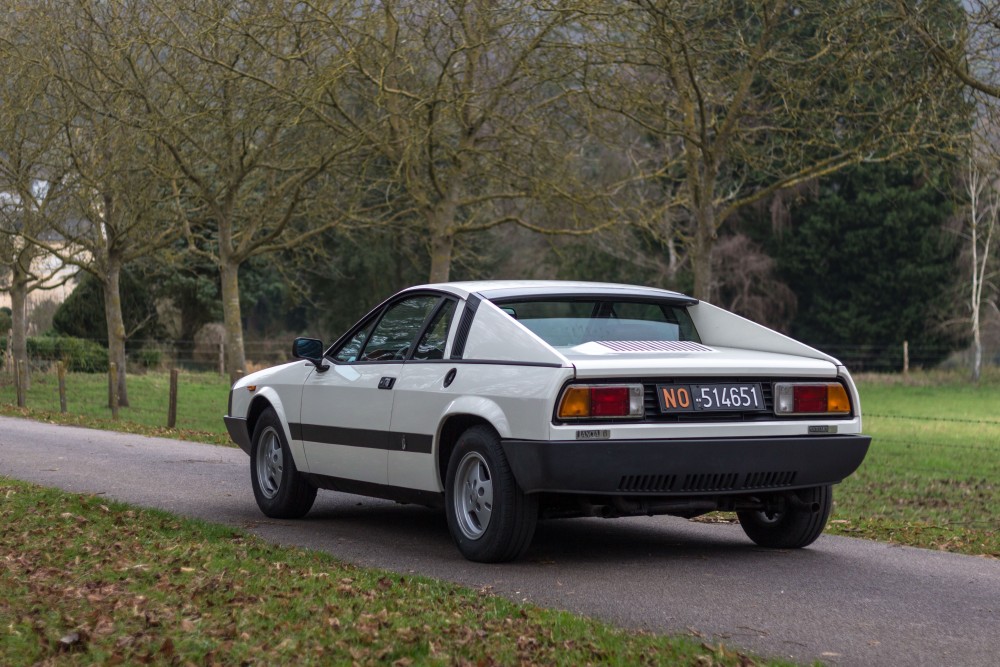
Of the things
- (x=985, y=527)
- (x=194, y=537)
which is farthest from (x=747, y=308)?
(x=194, y=537)

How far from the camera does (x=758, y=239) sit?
52125 millimetres

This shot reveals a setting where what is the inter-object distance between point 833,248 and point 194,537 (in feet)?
145

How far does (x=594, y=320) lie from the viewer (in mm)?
8102

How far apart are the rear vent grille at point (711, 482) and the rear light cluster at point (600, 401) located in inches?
19.1

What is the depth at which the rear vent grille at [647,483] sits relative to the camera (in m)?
7.12

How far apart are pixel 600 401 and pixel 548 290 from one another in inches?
52.1

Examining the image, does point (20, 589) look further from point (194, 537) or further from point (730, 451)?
point (730, 451)

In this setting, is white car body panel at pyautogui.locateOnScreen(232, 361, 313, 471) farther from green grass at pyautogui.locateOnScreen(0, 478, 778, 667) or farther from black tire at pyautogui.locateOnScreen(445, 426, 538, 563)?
black tire at pyautogui.locateOnScreen(445, 426, 538, 563)

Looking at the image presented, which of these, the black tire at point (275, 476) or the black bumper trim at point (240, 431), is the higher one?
the black bumper trim at point (240, 431)

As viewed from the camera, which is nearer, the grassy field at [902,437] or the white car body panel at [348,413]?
the white car body panel at [348,413]

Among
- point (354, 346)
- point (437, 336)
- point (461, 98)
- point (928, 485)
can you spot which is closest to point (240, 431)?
point (354, 346)

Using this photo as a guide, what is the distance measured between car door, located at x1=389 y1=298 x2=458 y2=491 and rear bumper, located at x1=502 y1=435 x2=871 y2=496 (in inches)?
35.2

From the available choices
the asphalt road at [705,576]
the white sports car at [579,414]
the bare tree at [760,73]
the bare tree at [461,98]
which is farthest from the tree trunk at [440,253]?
the white sports car at [579,414]

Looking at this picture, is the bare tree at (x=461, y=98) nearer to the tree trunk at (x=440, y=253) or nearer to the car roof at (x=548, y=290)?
the tree trunk at (x=440, y=253)
